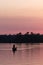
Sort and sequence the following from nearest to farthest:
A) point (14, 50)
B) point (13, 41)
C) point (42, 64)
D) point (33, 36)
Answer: point (42, 64)
point (14, 50)
point (33, 36)
point (13, 41)

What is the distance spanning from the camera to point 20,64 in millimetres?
36469

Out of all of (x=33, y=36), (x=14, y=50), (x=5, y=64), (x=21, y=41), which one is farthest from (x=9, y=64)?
(x=21, y=41)

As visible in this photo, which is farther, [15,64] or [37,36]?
[37,36]

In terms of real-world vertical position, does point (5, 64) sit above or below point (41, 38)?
below

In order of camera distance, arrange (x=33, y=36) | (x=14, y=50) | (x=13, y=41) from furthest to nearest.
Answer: (x=13, y=41) → (x=33, y=36) → (x=14, y=50)

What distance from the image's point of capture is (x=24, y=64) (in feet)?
119

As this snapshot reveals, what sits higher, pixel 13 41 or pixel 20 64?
pixel 13 41

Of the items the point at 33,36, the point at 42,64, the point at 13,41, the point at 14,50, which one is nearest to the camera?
the point at 42,64

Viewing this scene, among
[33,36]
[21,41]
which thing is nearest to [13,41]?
[21,41]

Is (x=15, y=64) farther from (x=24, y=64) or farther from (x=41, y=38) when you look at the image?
(x=41, y=38)

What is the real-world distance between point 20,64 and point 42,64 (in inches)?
98.6

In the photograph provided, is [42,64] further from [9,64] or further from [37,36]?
[37,36]

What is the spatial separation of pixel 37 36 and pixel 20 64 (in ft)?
304

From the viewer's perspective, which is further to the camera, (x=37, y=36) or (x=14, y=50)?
(x=37, y=36)
